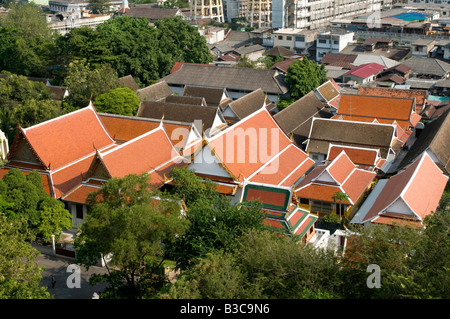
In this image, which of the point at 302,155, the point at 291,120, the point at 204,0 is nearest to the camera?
the point at 302,155

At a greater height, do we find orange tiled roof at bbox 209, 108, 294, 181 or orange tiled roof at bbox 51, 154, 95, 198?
orange tiled roof at bbox 209, 108, 294, 181

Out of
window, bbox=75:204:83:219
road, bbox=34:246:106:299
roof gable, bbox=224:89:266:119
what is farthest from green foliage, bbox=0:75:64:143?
roof gable, bbox=224:89:266:119

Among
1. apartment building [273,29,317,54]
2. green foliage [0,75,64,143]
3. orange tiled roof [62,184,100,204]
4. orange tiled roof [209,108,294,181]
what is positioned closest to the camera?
orange tiled roof [62,184,100,204]

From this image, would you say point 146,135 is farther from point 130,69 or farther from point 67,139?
point 130,69

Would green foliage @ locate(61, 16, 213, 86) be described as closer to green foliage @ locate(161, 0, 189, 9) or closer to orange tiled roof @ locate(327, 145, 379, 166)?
orange tiled roof @ locate(327, 145, 379, 166)

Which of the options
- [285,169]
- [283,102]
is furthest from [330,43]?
[285,169]

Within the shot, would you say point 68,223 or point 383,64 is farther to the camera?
point 383,64

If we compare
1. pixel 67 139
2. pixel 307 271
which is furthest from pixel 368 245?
pixel 67 139
